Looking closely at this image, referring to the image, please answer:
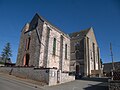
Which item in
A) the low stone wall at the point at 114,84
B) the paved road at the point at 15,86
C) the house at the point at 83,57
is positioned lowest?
the paved road at the point at 15,86

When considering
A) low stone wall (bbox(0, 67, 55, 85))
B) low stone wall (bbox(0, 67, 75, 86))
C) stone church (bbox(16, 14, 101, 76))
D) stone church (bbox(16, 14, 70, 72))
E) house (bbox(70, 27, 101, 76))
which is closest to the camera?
low stone wall (bbox(0, 67, 75, 86))

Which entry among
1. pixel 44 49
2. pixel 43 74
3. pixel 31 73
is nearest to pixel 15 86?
pixel 43 74

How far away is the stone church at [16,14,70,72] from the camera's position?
22.3 m

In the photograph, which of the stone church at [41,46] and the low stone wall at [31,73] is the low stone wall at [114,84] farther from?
the stone church at [41,46]

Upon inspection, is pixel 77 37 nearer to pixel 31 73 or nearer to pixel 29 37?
pixel 29 37

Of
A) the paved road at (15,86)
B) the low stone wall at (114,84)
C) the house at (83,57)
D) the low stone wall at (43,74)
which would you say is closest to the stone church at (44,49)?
the house at (83,57)

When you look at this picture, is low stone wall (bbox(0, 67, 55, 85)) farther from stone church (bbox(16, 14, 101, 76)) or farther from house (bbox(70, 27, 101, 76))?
house (bbox(70, 27, 101, 76))

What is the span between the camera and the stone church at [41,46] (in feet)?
73.2

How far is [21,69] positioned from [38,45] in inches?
220

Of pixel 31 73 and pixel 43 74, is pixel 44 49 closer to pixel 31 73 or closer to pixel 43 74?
pixel 31 73

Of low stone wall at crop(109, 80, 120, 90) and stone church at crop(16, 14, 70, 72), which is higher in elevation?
stone church at crop(16, 14, 70, 72)

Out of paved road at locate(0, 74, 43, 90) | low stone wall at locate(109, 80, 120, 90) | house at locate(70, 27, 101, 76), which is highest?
house at locate(70, 27, 101, 76)

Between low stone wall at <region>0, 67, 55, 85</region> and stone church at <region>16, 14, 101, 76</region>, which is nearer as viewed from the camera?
low stone wall at <region>0, 67, 55, 85</region>

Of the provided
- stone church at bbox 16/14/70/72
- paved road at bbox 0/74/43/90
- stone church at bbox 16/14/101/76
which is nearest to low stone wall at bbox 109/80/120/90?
paved road at bbox 0/74/43/90
